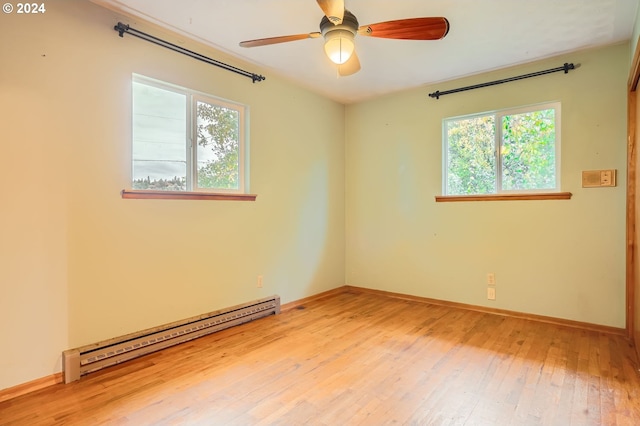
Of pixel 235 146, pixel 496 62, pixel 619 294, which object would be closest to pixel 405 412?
pixel 619 294

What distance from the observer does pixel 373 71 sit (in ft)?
11.3

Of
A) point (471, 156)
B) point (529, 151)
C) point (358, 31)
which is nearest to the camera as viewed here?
point (358, 31)

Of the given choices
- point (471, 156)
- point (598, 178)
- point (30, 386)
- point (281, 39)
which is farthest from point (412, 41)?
point (30, 386)

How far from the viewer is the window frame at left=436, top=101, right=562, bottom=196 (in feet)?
10.3

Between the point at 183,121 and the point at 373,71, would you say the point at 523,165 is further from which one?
the point at 183,121

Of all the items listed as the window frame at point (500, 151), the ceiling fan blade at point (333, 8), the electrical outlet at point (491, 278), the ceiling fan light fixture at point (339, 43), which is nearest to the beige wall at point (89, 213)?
the ceiling fan light fixture at point (339, 43)

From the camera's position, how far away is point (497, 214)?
136 inches

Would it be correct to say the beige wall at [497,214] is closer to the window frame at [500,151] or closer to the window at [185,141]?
the window frame at [500,151]

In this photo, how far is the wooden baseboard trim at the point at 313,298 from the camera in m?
3.74

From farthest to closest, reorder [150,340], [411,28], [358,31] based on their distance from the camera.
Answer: [150,340] < [358,31] < [411,28]

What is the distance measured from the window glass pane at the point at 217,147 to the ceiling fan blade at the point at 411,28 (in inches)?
63.6

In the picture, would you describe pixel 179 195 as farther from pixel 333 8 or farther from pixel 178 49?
pixel 333 8

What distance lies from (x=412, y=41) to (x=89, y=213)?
280cm

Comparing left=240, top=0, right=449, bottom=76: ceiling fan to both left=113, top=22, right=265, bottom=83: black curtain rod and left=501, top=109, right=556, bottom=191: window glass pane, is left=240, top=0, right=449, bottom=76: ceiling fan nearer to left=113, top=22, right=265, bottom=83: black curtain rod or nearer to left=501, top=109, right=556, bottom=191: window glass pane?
left=113, top=22, right=265, bottom=83: black curtain rod
